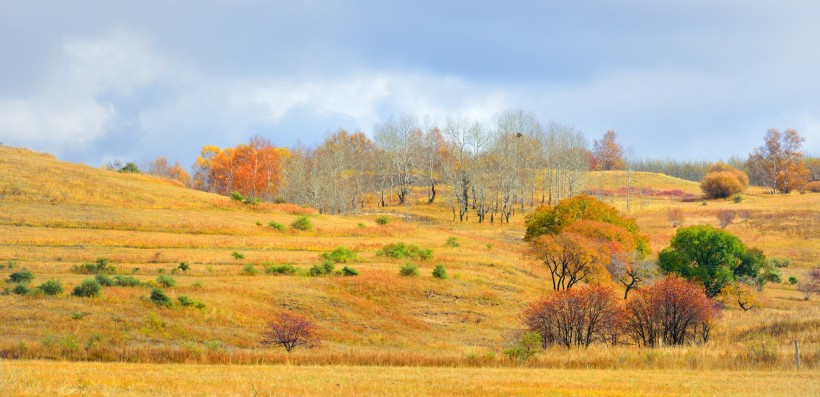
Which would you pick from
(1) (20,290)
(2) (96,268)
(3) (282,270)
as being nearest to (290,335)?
(1) (20,290)

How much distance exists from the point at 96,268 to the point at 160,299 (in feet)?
34.3

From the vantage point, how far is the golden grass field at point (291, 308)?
54.5ft

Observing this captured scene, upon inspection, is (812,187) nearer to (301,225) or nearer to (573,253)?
(573,253)

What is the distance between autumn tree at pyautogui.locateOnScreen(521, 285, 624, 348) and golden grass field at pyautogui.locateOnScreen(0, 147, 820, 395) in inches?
97.7

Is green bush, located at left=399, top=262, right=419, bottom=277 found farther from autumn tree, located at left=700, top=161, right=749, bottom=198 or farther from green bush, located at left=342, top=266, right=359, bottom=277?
autumn tree, located at left=700, top=161, right=749, bottom=198

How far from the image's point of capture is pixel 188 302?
110ft

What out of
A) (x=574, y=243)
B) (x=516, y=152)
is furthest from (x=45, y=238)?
(x=516, y=152)

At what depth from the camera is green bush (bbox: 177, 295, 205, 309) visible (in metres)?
33.5

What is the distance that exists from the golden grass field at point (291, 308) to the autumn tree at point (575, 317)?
2.48 metres

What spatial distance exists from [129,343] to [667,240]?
74.2 metres

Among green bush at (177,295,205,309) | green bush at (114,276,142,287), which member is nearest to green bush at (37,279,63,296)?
green bush at (114,276,142,287)

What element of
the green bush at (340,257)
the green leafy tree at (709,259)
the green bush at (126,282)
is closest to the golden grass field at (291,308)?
the green bush at (126,282)

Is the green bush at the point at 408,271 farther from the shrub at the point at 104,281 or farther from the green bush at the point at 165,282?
the shrub at the point at 104,281

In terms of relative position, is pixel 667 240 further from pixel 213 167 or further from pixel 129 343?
pixel 213 167
